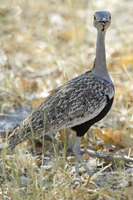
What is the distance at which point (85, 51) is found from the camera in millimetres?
7359

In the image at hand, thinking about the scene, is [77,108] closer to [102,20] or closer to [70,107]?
[70,107]

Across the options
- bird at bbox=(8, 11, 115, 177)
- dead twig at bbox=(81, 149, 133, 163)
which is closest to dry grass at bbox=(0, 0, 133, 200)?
dead twig at bbox=(81, 149, 133, 163)

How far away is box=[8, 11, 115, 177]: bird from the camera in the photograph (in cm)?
365

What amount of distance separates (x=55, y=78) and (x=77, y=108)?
9.15ft

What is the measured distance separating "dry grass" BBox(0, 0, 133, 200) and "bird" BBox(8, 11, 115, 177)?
25 cm

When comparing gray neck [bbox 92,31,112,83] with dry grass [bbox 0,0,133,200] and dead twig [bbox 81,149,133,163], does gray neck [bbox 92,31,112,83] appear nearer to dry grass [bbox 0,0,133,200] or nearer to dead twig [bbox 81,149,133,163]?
dry grass [bbox 0,0,133,200]

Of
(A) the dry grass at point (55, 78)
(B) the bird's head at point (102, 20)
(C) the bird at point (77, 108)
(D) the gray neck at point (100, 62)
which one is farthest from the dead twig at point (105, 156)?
(B) the bird's head at point (102, 20)

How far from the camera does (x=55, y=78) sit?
6.41 m

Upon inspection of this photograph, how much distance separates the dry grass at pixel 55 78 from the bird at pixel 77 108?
245 mm

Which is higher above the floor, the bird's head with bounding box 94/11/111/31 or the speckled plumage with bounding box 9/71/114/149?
the bird's head with bounding box 94/11/111/31

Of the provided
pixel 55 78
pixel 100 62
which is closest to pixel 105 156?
pixel 100 62

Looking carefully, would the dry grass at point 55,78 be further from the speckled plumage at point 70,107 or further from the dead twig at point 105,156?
the speckled plumage at point 70,107

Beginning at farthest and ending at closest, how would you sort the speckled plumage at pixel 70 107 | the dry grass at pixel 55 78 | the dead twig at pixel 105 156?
1. the dead twig at pixel 105 156
2. the speckled plumage at pixel 70 107
3. the dry grass at pixel 55 78

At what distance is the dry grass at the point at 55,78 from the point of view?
126 inches
